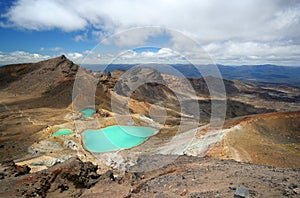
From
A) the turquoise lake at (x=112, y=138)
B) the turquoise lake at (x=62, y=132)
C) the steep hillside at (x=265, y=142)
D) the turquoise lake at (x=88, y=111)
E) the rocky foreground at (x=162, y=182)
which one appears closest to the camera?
the rocky foreground at (x=162, y=182)

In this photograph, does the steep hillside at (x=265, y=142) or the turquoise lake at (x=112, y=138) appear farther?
the turquoise lake at (x=112, y=138)

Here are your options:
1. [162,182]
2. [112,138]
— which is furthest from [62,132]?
[162,182]

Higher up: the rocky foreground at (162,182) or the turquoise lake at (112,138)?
the rocky foreground at (162,182)

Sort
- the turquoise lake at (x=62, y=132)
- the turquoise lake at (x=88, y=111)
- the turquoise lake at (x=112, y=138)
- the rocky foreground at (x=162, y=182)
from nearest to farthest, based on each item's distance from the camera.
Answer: the rocky foreground at (x=162, y=182)
the turquoise lake at (x=112, y=138)
the turquoise lake at (x=62, y=132)
the turquoise lake at (x=88, y=111)

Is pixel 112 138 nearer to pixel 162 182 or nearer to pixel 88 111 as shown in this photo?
pixel 88 111

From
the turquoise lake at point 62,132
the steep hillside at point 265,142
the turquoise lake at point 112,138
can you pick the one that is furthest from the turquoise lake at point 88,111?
the steep hillside at point 265,142

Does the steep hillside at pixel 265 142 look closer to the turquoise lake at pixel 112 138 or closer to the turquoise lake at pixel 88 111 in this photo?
the turquoise lake at pixel 112 138

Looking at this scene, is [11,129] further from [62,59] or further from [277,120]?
[62,59]
